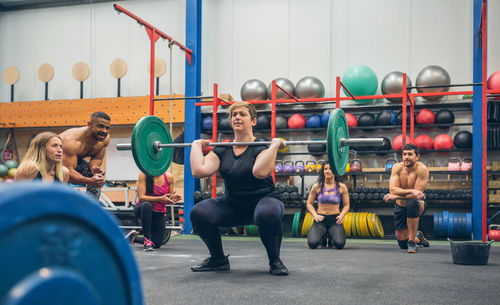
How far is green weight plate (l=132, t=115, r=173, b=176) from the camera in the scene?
349 cm

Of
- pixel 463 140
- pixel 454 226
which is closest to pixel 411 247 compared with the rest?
pixel 454 226

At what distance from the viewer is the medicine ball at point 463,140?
6934 millimetres

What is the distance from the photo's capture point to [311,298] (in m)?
2.29

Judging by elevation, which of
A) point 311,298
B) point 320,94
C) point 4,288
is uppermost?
point 320,94

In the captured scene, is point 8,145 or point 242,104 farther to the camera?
point 8,145

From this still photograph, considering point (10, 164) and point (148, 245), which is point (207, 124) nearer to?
point (148, 245)

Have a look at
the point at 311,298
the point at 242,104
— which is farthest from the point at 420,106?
the point at 311,298

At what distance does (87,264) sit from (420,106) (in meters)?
7.35

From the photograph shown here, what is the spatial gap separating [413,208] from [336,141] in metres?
1.64

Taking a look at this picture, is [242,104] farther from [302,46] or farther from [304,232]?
[302,46]

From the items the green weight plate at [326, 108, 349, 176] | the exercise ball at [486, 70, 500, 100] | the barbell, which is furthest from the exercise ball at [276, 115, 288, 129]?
the green weight plate at [326, 108, 349, 176]

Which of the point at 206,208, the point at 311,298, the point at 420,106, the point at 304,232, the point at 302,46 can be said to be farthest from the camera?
the point at 302,46

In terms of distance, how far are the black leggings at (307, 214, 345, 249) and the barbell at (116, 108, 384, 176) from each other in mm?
1522

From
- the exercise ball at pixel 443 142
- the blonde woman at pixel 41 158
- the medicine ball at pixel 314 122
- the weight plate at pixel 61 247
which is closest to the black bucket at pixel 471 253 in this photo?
the blonde woman at pixel 41 158
